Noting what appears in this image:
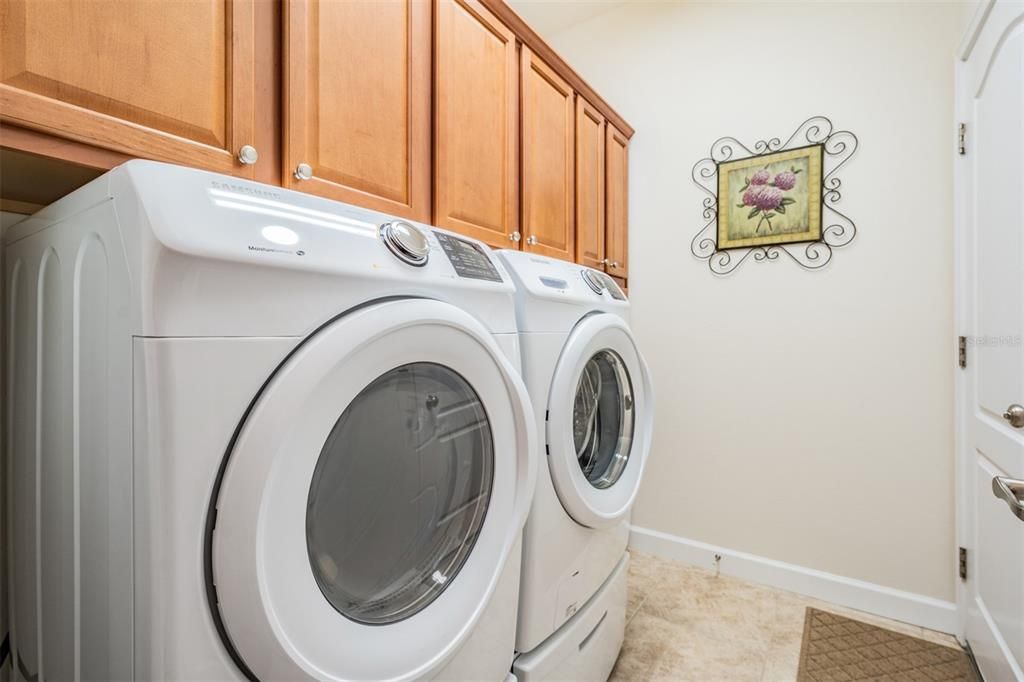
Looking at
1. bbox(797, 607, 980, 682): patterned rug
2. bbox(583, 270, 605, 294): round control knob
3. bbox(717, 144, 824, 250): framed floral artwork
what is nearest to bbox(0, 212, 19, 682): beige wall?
Answer: bbox(583, 270, 605, 294): round control knob

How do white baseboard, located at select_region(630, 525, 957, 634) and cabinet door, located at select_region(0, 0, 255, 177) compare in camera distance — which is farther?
white baseboard, located at select_region(630, 525, 957, 634)

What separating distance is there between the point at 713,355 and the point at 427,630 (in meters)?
1.87

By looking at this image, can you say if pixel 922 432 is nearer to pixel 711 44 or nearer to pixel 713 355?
pixel 713 355

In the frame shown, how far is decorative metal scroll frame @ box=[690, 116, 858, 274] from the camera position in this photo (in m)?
1.93

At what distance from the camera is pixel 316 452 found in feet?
1.98

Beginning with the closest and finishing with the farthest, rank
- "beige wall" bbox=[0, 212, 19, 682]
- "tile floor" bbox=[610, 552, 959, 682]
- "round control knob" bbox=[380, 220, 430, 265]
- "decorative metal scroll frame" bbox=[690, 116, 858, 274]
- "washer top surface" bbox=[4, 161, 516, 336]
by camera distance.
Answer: "washer top surface" bbox=[4, 161, 516, 336], "round control knob" bbox=[380, 220, 430, 265], "beige wall" bbox=[0, 212, 19, 682], "tile floor" bbox=[610, 552, 959, 682], "decorative metal scroll frame" bbox=[690, 116, 858, 274]

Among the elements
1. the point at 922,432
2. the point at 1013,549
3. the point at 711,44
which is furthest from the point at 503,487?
the point at 711,44

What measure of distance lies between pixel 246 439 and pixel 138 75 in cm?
60

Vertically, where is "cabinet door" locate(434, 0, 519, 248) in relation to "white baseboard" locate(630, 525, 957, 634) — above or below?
above

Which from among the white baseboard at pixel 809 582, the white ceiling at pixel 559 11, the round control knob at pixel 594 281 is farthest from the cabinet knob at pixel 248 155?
the white baseboard at pixel 809 582

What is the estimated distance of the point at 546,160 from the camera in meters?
1.72

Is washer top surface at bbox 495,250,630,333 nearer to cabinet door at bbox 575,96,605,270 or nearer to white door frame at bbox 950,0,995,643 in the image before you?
cabinet door at bbox 575,96,605,270

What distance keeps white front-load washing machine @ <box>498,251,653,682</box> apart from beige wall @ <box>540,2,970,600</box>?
88 cm

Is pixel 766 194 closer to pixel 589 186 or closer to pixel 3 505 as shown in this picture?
pixel 589 186
